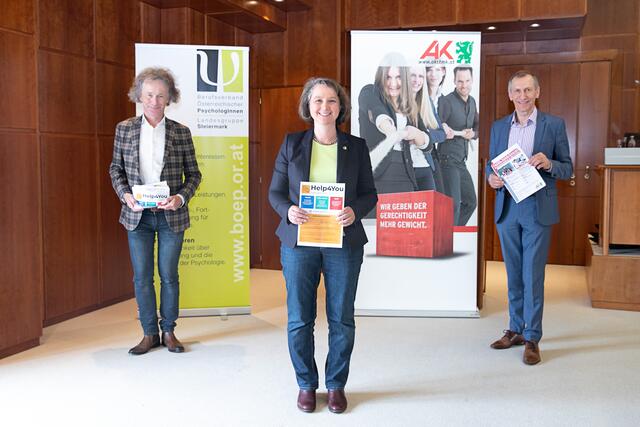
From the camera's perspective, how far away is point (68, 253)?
18.1 ft

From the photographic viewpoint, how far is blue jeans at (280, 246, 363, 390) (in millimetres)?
3318

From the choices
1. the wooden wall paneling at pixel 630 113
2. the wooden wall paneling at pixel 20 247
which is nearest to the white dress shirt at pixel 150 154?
the wooden wall paneling at pixel 20 247

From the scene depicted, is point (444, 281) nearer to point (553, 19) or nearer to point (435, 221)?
point (435, 221)

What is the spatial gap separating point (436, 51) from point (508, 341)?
7.42 ft

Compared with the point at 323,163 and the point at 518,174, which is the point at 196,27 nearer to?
the point at 518,174

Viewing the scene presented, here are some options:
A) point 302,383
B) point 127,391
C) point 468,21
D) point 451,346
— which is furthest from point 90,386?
point 468,21

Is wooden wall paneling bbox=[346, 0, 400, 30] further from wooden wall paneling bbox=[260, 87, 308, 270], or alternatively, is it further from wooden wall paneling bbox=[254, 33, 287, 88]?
wooden wall paneling bbox=[260, 87, 308, 270]

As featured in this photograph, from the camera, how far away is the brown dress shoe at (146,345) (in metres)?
4.50

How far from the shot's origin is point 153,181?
14.5 feet

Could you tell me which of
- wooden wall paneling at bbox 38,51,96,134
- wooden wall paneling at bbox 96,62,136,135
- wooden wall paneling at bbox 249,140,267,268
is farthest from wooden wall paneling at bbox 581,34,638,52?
wooden wall paneling at bbox 38,51,96,134

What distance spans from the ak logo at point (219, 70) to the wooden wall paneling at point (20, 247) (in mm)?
1354

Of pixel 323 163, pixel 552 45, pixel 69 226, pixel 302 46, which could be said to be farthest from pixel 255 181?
pixel 323 163

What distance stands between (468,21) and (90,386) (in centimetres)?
543

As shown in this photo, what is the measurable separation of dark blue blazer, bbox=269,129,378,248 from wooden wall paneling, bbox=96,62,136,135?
2.98 metres
